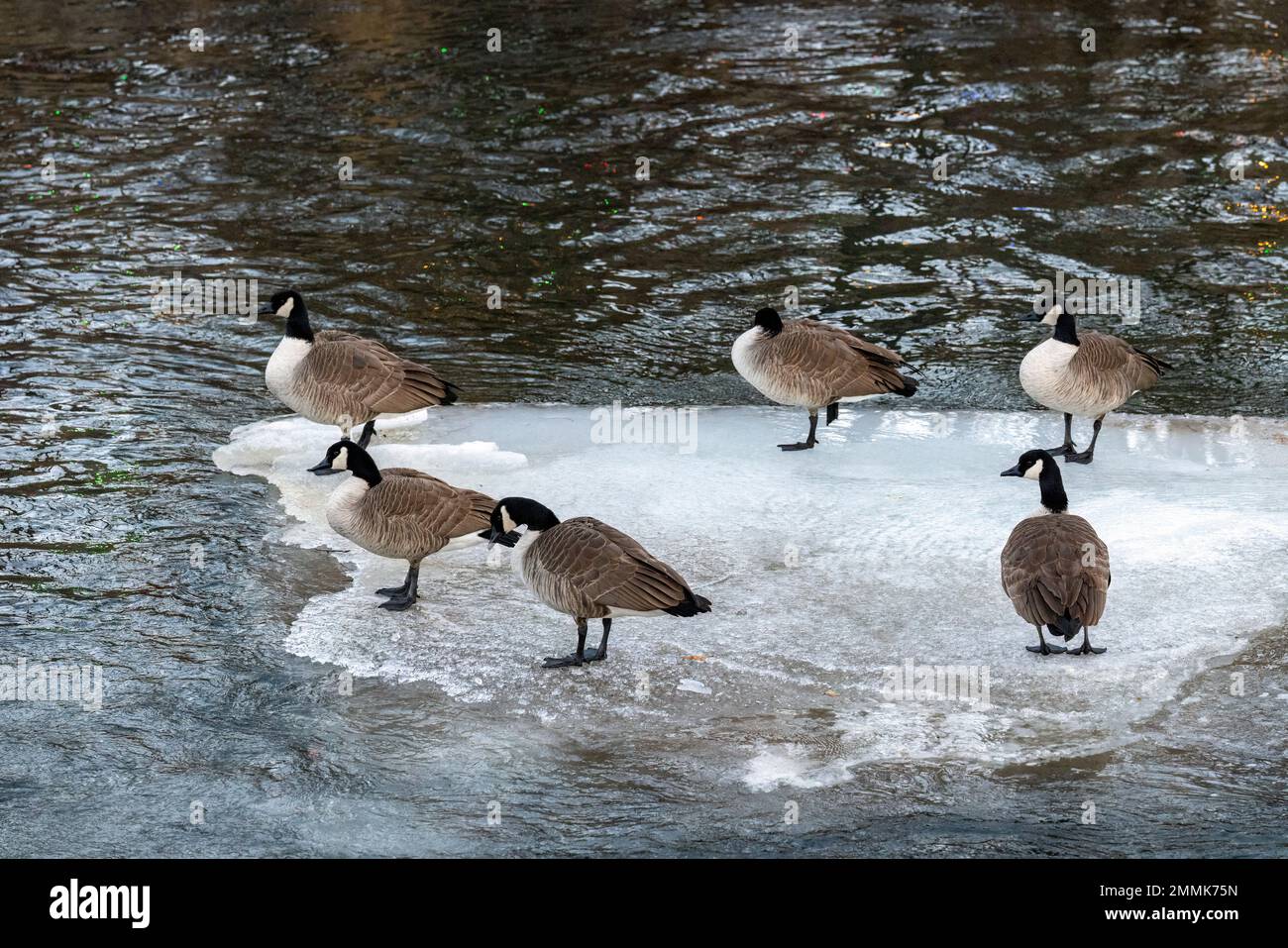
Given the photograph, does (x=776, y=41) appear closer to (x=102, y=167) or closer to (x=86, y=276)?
→ (x=102, y=167)

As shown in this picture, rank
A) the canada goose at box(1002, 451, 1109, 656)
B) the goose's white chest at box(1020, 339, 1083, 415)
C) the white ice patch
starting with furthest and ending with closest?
the goose's white chest at box(1020, 339, 1083, 415), the canada goose at box(1002, 451, 1109, 656), the white ice patch

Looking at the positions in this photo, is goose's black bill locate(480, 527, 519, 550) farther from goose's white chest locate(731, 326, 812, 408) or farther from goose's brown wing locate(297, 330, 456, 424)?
goose's white chest locate(731, 326, 812, 408)

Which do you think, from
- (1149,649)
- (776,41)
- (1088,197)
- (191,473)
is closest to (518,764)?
(1149,649)

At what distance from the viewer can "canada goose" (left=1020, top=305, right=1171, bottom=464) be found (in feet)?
31.1

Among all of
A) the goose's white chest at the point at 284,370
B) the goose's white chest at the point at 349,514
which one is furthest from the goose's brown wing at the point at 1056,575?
the goose's white chest at the point at 284,370

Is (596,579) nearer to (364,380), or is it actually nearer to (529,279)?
(364,380)

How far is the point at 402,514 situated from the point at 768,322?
3.23m

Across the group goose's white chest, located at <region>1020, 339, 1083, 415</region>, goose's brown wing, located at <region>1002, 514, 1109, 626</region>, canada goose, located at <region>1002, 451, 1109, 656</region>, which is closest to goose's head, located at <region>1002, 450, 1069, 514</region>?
canada goose, located at <region>1002, 451, 1109, 656</region>

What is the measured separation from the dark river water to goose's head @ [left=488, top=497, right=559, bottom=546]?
0.96 m

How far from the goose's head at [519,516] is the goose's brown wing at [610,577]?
1.02ft

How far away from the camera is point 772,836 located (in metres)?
5.95

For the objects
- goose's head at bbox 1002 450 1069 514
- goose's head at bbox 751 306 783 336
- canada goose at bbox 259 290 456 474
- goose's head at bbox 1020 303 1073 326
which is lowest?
goose's head at bbox 1002 450 1069 514

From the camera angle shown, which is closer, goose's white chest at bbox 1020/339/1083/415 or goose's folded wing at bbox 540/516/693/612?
goose's folded wing at bbox 540/516/693/612

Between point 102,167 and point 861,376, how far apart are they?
11.8 meters
